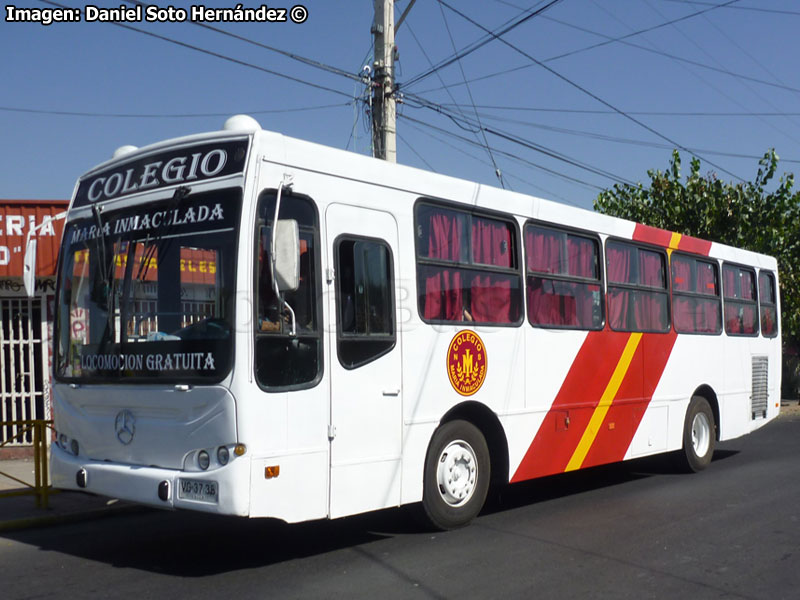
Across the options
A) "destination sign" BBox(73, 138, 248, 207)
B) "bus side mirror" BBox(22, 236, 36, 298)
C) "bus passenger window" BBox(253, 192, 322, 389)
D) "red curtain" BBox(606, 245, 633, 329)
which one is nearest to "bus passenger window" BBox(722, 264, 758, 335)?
"red curtain" BBox(606, 245, 633, 329)

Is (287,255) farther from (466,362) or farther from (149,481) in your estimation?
(466,362)

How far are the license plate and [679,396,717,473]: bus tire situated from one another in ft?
25.5

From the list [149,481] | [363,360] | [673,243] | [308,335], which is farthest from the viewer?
[673,243]

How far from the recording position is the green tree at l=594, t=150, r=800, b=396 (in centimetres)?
2278

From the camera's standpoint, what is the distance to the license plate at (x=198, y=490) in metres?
6.19

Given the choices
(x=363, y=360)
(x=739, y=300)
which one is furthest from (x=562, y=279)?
(x=739, y=300)

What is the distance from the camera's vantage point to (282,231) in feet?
20.9

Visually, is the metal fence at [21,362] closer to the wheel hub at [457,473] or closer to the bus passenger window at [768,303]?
the wheel hub at [457,473]

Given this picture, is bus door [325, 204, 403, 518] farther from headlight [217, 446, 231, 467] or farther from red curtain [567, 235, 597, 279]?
red curtain [567, 235, 597, 279]

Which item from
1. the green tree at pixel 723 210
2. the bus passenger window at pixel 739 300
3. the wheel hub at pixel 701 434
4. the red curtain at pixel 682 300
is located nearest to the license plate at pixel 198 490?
the red curtain at pixel 682 300

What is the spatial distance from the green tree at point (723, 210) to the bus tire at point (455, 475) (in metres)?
16.4

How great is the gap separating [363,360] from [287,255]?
1304mm

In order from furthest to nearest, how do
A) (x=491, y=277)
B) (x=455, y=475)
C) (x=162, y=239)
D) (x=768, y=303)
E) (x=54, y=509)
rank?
(x=768, y=303) < (x=54, y=509) < (x=491, y=277) < (x=455, y=475) < (x=162, y=239)

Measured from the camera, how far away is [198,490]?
6262mm
